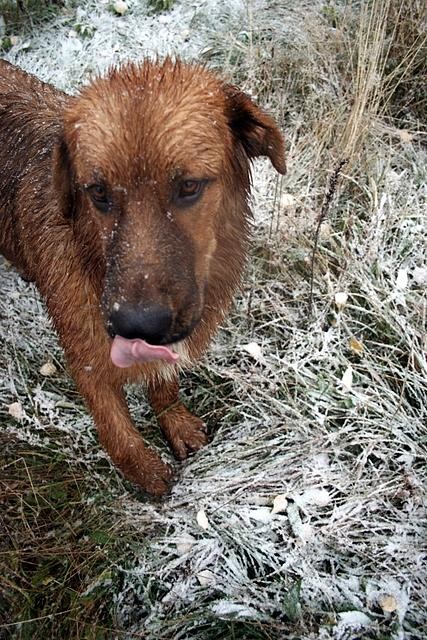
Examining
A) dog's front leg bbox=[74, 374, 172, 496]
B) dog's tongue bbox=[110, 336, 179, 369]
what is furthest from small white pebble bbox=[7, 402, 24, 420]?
dog's tongue bbox=[110, 336, 179, 369]

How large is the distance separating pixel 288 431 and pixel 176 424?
64cm

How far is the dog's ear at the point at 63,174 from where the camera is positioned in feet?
8.11

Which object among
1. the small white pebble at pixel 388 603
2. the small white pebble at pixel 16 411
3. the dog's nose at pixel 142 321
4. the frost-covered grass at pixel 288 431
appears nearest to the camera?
the dog's nose at pixel 142 321

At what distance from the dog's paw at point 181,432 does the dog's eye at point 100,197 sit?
5.11 feet

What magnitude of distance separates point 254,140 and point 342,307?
5.13ft

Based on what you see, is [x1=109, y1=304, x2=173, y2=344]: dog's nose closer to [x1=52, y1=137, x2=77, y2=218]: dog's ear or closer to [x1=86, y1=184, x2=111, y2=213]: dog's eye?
[x1=86, y1=184, x2=111, y2=213]: dog's eye

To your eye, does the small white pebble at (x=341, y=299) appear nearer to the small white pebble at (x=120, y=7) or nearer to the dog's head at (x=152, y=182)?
the dog's head at (x=152, y=182)

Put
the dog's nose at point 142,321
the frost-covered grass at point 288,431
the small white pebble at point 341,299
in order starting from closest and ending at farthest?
the dog's nose at point 142,321 → the frost-covered grass at point 288,431 → the small white pebble at point 341,299

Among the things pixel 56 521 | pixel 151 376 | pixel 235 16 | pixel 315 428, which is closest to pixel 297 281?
pixel 315 428

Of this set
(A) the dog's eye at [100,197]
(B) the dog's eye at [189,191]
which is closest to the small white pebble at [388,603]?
(B) the dog's eye at [189,191]

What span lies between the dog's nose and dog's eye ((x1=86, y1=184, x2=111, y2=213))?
0.41m

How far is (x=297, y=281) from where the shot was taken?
4.00m

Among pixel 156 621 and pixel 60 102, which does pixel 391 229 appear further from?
pixel 156 621

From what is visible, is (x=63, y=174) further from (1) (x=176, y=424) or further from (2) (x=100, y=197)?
(1) (x=176, y=424)
